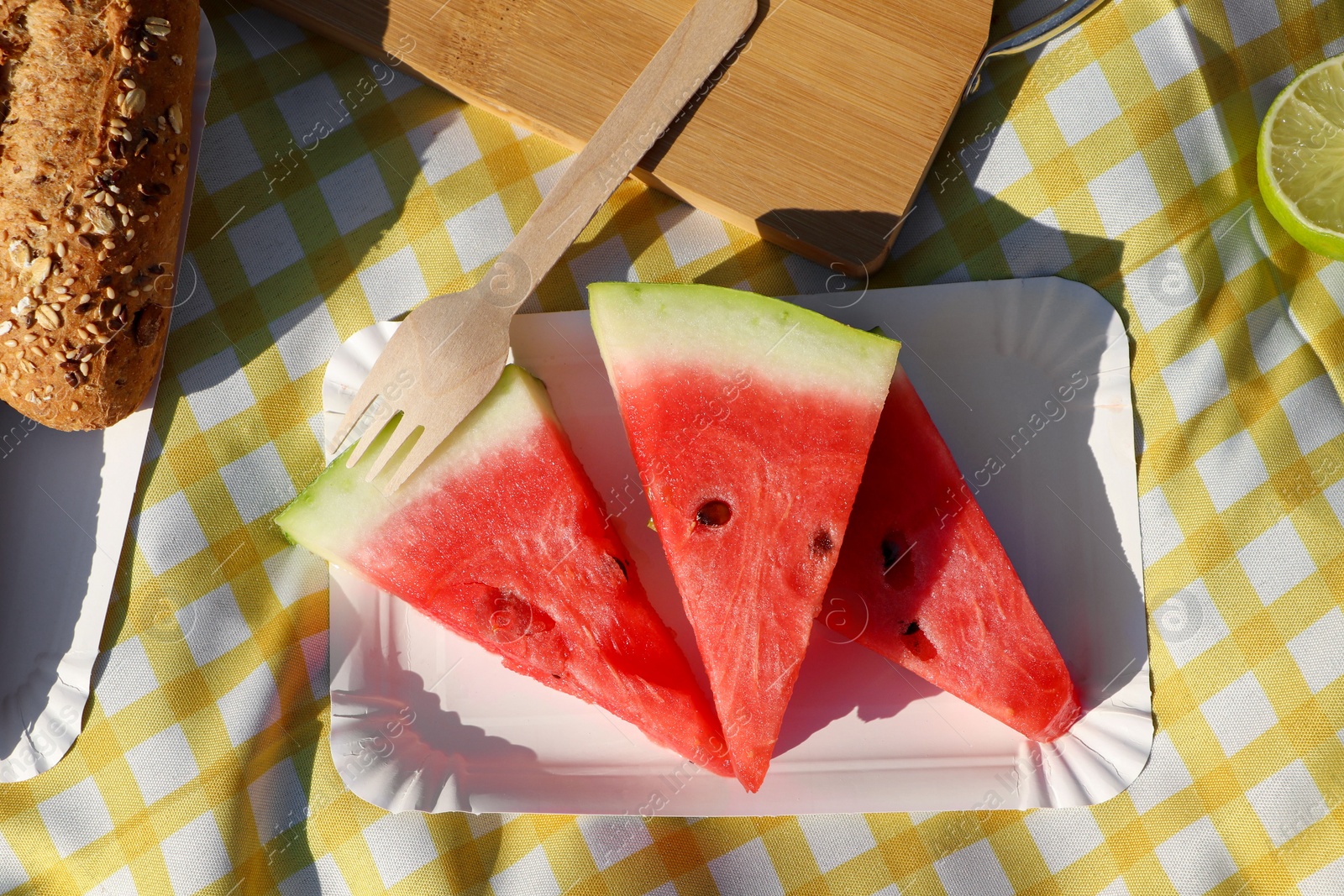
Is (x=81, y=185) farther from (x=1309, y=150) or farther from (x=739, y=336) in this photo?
(x=1309, y=150)

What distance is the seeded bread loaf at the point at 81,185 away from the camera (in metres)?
1.40

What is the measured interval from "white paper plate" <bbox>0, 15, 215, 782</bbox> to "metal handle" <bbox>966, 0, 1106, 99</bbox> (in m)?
1.50

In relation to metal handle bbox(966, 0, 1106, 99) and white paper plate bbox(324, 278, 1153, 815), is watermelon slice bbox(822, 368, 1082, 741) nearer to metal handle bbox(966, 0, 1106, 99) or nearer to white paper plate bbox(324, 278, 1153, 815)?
white paper plate bbox(324, 278, 1153, 815)

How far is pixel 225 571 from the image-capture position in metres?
1.67

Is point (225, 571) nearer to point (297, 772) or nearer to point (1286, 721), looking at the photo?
point (297, 772)

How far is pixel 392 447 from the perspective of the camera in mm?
1462

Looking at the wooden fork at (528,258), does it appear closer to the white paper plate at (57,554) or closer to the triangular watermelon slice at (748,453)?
the triangular watermelon slice at (748,453)

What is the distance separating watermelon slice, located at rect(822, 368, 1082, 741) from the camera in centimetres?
143

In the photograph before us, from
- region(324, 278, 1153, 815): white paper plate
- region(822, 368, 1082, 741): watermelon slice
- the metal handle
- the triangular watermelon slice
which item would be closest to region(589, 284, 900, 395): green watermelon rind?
the triangular watermelon slice

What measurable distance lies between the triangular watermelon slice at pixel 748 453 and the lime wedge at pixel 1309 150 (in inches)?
33.7

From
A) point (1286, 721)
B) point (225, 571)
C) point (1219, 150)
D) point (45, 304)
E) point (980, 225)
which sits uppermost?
point (1219, 150)

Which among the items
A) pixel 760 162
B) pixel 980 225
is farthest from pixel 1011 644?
pixel 760 162

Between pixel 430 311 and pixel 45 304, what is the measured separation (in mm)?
636

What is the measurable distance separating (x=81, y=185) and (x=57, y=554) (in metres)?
0.74
